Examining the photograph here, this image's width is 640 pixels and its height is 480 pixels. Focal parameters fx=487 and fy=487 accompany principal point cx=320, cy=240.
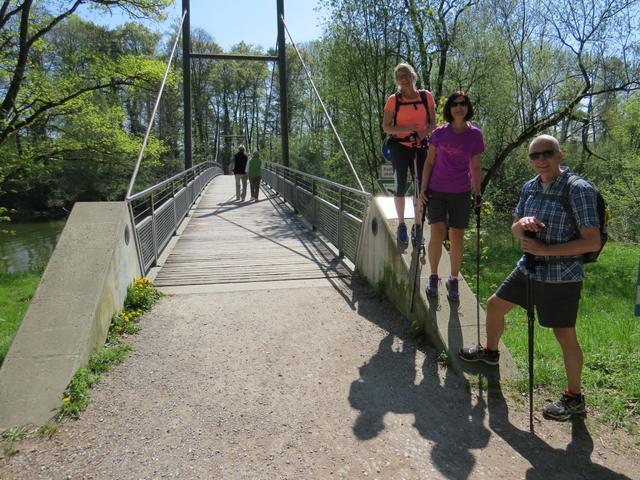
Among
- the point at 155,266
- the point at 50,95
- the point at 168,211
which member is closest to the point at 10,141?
the point at 50,95

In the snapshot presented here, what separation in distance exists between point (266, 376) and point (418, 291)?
147cm

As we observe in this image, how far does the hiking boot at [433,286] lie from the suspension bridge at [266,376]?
0.08m

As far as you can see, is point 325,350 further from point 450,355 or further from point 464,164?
point 464,164

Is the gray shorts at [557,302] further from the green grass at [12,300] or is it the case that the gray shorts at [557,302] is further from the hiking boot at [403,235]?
the green grass at [12,300]

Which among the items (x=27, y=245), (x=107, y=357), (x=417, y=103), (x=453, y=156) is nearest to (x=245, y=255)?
(x=107, y=357)

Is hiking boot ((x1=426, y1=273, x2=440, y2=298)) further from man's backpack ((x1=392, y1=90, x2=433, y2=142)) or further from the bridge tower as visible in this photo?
the bridge tower

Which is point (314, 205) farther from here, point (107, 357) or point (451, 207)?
point (107, 357)

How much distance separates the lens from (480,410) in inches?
115

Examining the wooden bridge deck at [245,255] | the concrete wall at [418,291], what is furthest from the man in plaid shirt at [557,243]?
the wooden bridge deck at [245,255]

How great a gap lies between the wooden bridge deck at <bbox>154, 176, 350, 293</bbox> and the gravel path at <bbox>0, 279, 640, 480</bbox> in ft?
5.66

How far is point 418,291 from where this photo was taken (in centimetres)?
406

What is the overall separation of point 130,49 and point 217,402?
34.1m

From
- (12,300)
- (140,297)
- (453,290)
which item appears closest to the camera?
(453,290)

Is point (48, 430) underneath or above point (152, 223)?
underneath
